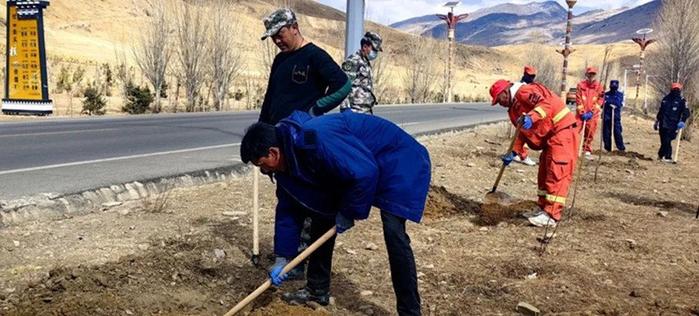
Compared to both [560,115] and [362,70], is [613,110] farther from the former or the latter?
[362,70]

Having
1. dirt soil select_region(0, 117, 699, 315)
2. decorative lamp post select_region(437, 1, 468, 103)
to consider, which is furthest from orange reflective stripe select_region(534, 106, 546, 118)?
decorative lamp post select_region(437, 1, 468, 103)

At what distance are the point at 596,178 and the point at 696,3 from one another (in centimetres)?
2942

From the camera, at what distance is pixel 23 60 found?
51.2 feet

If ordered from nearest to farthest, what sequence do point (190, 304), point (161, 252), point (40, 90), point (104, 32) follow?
point (190, 304) → point (161, 252) → point (40, 90) → point (104, 32)

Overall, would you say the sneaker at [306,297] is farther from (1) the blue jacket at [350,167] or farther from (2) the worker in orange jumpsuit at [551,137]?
(2) the worker in orange jumpsuit at [551,137]

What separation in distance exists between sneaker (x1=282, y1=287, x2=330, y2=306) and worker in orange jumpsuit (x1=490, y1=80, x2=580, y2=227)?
107 inches

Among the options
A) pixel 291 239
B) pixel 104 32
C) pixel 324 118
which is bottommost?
pixel 291 239

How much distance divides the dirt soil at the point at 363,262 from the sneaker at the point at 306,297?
0.08 meters

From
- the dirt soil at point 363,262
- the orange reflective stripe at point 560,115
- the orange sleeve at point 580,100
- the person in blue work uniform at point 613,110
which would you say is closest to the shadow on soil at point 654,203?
the dirt soil at point 363,262

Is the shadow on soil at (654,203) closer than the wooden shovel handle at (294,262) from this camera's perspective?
No

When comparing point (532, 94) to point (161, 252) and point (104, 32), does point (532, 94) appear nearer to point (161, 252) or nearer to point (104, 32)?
point (161, 252)

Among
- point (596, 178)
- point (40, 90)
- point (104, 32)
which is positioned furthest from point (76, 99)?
point (104, 32)

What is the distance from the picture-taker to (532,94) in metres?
5.73

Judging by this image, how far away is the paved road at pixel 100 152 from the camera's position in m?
6.43
